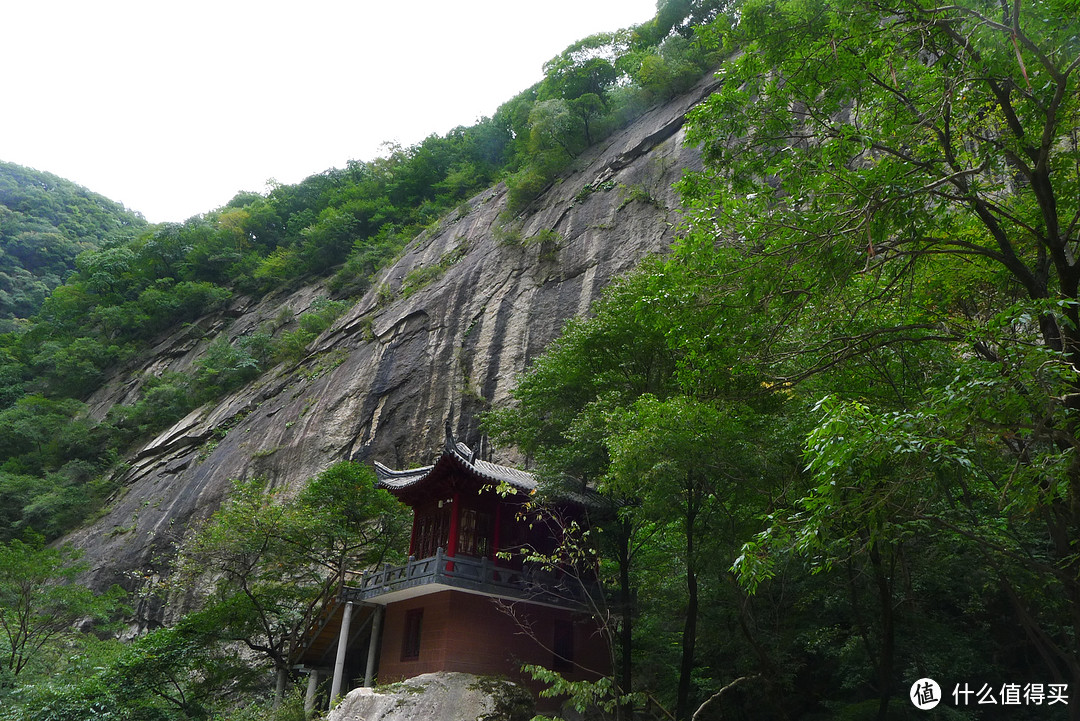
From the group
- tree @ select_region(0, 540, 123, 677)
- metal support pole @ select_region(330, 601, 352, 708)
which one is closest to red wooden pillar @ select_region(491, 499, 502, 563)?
metal support pole @ select_region(330, 601, 352, 708)

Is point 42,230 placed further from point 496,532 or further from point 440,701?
point 440,701

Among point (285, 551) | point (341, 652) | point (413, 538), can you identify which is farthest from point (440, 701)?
point (285, 551)

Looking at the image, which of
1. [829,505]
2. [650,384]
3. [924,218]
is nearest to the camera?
[829,505]

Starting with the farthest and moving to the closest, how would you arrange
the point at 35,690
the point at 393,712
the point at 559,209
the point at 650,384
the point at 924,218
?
the point at 559,209 → the point at 35,690 → the point at 650,384 → the point at 393,712 → the point at 924,218

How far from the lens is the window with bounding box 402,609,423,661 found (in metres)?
15.8

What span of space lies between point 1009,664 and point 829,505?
33.2 feet

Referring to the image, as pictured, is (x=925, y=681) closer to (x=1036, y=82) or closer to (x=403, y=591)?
(x=1036, y=82)

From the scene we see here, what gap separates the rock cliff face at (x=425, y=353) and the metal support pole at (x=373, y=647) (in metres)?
7.26

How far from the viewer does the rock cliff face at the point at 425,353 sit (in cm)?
2566

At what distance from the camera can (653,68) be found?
3216cm

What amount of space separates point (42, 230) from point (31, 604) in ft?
181

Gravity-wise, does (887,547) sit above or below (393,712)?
above

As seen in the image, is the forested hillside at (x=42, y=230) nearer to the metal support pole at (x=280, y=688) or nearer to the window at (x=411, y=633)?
the metal support pole at (x=280, y=688)

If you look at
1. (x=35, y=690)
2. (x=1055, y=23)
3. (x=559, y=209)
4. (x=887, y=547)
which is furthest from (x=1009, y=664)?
(x=559, y=209)
